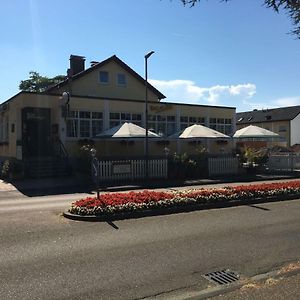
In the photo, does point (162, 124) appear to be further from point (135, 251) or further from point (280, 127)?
point (280, 127)

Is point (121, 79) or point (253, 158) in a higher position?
point (121, 79)

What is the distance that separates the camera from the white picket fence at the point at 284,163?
2950 centimetres

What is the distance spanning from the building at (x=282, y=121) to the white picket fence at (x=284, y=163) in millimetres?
32725

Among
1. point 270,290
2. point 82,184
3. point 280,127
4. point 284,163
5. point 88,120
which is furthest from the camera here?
point 280,127

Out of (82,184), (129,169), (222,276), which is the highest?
(129,169)

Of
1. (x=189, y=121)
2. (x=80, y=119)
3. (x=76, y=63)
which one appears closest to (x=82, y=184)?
(x=80, y=119)

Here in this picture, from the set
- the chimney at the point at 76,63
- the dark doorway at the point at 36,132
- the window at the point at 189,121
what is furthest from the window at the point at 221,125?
the dark doorway at the point at 36,132

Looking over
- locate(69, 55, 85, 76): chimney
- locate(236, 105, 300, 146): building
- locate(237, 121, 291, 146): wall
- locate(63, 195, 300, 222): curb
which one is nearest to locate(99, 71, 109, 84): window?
locate(69, 55, 85, 76): chimney

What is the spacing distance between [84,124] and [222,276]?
22.2 metres

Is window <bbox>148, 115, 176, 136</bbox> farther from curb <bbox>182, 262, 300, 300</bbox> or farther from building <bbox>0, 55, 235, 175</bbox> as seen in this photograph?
curb <bbox>182, 262, 300, 300</bbox>

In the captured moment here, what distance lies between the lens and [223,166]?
85.0 feet

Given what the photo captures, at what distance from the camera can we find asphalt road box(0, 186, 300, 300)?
573 cm

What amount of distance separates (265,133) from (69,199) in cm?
2047

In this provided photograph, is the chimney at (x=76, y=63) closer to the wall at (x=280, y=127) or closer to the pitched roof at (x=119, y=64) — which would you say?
the pitched roof at (x=119, y=64)
